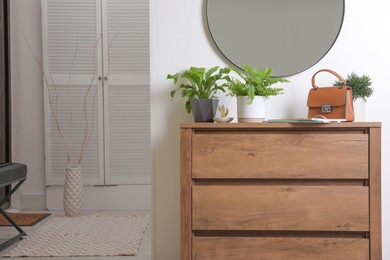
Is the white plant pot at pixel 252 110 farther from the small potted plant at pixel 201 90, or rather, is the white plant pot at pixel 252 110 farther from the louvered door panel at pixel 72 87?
the louvered door panel at pixel 72 87

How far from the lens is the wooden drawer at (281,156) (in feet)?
6.98

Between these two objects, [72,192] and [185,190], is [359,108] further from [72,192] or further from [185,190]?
[72,192]

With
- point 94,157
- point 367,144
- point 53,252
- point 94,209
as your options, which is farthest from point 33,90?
point 367,144

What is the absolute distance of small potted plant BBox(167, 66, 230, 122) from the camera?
7.65 feet

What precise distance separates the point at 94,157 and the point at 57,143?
34 cm

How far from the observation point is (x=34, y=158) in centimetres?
452

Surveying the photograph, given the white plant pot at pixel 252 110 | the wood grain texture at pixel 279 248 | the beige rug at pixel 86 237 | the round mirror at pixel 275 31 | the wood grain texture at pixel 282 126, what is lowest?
the beige rug at pixel 86 237

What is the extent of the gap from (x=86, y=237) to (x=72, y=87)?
1.52m

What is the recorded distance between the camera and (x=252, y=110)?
2268 mm

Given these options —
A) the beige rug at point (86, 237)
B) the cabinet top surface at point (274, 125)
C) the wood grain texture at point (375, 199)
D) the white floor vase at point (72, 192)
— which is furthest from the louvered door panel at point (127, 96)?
the wood grain texture at point (375, 199)

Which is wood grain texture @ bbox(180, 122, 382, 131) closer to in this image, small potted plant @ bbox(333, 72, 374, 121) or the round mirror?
small potted plant @ bbox(333, 72, 374, 121)

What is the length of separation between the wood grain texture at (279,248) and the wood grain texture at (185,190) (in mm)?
44

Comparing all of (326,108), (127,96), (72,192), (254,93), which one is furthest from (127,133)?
(326,108)

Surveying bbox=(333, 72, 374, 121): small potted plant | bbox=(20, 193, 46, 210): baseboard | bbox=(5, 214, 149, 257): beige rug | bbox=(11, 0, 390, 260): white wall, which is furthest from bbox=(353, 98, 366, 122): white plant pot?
bbox=(20, 193, 46, 210): baseboard
